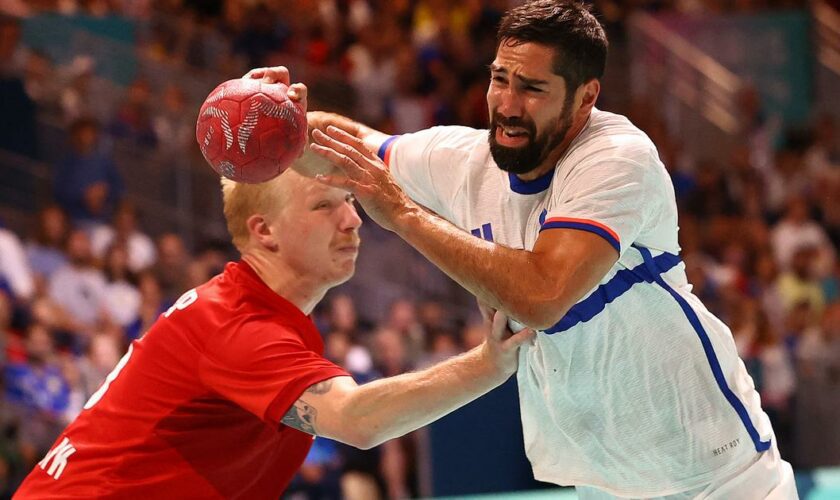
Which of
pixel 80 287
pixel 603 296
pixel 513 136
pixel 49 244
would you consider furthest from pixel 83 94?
pixel 603 296

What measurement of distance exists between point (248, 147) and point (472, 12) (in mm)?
11587

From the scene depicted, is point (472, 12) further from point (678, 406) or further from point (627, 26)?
point (678, 406)

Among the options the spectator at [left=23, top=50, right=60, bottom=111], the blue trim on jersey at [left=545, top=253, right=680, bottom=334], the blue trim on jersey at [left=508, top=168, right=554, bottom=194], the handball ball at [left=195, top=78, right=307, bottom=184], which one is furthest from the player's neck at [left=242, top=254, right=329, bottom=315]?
the spectator at [left=23, top=50, right=60, bottom=111]

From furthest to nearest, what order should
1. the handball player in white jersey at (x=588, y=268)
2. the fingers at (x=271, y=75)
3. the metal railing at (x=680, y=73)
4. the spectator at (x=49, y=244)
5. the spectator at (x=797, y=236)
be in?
the metal railing at (x=680, y=73)
the spectator at (x=797, y=236)
the spectator at (x=49, y=244)
the fingers at (x=271, y=75)
the handball player in white jersey at (x=588, y=268)

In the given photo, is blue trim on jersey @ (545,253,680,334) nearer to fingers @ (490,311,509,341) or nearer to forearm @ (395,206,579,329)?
fingers @ (490,311,509,341)

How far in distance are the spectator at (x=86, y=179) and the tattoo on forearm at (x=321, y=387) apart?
24.2 feet

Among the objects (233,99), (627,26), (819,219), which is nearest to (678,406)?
(233,99)

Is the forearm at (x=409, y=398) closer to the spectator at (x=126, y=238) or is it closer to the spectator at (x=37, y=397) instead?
the spectator at (x=37, y=397)

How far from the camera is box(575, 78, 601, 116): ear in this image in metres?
3.80

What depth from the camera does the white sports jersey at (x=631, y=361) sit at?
377 cm

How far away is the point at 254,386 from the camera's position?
379cm

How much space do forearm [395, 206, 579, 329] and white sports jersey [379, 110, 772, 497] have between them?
0.23 meters

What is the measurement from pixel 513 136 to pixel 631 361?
82 cm

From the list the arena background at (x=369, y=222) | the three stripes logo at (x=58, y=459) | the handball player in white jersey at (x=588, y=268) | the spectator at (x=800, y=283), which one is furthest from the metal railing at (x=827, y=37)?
the three stripes logo at (x=58, y=459)
